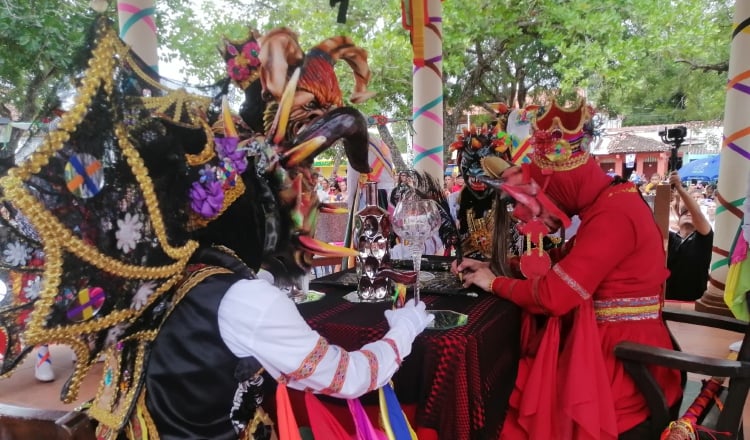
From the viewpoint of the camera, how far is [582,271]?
5.64ft

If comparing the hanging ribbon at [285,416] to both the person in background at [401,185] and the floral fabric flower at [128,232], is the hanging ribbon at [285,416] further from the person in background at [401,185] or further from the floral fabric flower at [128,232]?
the person in background at [401,185]

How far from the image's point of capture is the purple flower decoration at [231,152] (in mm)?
1045

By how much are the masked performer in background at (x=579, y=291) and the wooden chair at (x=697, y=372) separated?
0.26ft

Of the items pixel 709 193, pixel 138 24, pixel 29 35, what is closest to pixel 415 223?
pixel 138 24

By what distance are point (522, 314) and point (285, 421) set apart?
1087 mm

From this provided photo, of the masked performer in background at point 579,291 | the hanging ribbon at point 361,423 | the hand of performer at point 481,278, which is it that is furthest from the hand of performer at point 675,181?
the hanging ribbon at point 361,423

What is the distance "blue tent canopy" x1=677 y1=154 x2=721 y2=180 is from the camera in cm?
1821

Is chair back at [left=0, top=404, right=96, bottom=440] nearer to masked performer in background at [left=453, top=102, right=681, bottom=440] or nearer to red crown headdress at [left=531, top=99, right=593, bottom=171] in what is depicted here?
masked performer in background at [left=453, top=102, right=681, bottom=440]

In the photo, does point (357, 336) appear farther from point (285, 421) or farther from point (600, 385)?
point (600, 385)

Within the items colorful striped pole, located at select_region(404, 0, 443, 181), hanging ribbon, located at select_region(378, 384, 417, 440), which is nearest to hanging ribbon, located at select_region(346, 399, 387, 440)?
hanging ribbon, located at select_region(378, 384, 417, 440)

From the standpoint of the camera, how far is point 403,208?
1722mm

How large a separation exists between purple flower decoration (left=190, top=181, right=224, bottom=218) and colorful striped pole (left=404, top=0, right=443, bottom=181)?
3.93 meters

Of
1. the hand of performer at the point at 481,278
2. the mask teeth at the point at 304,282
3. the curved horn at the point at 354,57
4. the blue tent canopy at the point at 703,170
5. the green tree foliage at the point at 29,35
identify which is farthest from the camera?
the blue tent canopy at the point at 703,170

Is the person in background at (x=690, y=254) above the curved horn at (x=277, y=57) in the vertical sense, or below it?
below
